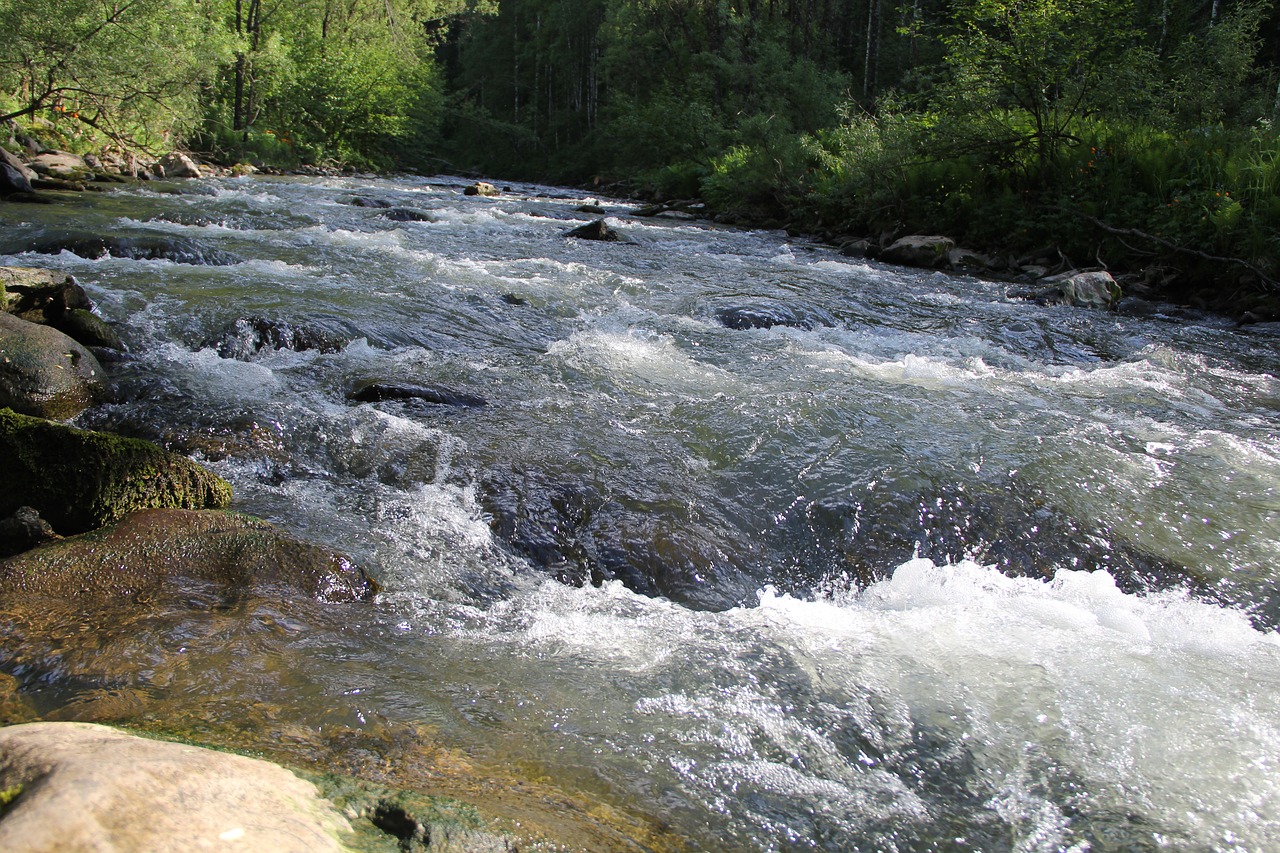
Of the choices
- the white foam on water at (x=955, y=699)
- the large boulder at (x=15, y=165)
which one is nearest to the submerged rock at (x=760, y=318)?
the white foam on water at (x=955, y=699)

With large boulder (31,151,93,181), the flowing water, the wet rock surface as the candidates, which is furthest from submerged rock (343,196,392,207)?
the wet rock surface

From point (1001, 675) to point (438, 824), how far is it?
7.14 ft

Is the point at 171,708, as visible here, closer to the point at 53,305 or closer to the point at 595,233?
the point at 53,305

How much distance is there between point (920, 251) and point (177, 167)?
1713 cm

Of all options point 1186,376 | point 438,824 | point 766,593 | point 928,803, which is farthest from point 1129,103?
point 438,824

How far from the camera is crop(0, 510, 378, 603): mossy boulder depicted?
3.12m

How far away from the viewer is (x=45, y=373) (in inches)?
205

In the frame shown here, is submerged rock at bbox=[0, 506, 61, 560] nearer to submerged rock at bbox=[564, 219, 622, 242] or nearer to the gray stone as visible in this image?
the gray stone

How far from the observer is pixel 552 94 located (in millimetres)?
48281

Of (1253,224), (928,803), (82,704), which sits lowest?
(928,803)

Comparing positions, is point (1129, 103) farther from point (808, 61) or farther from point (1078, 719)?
point (808, 61)

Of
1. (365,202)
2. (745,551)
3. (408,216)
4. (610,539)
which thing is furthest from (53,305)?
(365,202)

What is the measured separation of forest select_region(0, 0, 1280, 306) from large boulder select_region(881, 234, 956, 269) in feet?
3.06

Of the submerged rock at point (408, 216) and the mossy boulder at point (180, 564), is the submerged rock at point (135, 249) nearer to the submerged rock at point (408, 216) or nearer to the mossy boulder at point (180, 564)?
the submerged rock at point (408, 216)
